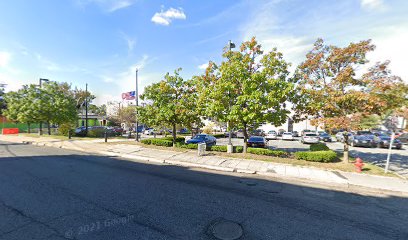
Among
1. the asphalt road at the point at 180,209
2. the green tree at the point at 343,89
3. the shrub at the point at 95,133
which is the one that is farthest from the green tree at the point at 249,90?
the shrub at the point at 95,133

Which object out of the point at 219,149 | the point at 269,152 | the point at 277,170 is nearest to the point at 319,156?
the point at 269,152

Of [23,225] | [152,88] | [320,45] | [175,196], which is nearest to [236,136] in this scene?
[152,88]

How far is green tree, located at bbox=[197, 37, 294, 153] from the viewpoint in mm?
12008

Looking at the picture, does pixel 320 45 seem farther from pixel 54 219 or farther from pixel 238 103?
pixel 54 219

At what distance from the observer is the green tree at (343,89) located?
10.3 m

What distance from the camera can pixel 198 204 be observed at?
5.57 meters

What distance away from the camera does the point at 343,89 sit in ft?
37.9

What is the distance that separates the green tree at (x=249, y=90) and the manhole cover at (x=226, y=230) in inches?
318

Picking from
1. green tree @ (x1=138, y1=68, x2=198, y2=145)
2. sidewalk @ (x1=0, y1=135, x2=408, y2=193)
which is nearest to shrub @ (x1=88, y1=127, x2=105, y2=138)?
green tree @ (x1=138, y1=68, x2=198, y2=145)

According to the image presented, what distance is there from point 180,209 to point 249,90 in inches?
352

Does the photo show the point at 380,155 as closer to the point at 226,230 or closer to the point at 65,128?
the point at 226,230

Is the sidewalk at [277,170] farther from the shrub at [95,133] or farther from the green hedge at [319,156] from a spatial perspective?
the shrub at [95,133]

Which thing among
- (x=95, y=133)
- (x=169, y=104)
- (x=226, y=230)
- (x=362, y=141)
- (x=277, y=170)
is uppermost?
(x=169, y=104)

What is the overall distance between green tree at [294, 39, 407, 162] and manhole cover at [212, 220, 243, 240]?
9.73 meters
